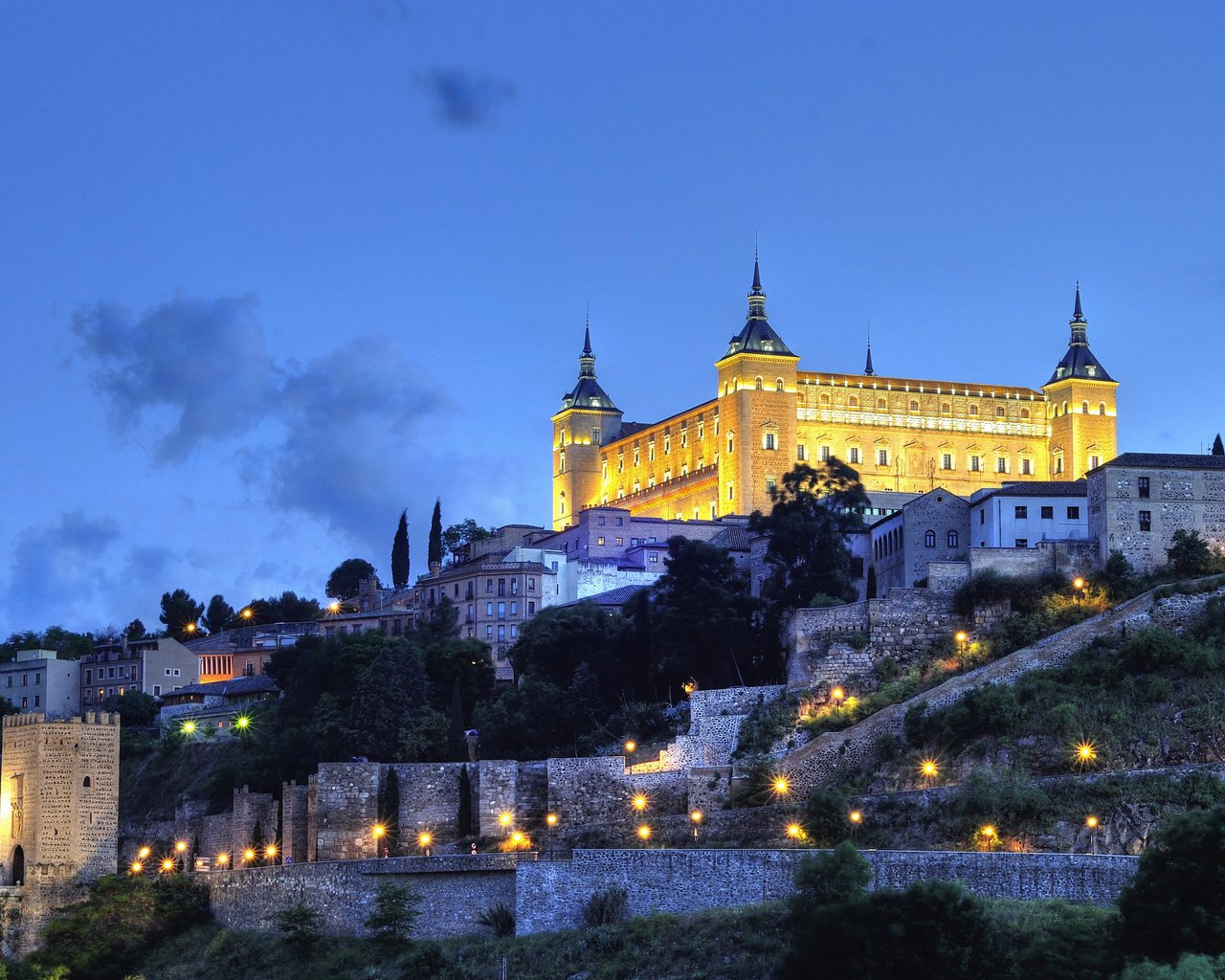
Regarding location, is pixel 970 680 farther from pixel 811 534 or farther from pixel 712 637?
pixel 811 534

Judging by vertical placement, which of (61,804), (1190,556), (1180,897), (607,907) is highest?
(1190,556)

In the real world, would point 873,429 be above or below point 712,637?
above

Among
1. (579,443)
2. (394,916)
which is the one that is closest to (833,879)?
(394,916)

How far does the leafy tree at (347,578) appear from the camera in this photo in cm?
13238

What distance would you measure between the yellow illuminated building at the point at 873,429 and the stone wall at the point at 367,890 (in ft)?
178

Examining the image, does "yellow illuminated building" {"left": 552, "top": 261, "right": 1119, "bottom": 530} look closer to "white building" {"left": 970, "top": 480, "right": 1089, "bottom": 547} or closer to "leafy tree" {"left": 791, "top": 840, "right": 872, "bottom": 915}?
"white building" {"left": 970, "top": 480, "right": 1089, "bottom": 547}

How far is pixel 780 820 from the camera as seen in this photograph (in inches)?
2319

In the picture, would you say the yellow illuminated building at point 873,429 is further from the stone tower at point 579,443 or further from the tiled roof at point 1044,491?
the tiled roof at point 1044,491

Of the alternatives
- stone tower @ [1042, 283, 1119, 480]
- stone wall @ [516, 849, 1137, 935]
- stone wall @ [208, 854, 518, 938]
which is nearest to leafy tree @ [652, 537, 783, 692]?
stone wall @ [208, 854, 518, 938]

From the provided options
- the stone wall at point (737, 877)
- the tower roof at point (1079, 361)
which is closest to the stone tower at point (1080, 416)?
the tower roof at point (1079, 361)

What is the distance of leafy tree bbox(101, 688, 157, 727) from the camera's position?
338 feet

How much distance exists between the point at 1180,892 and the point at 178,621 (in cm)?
9575

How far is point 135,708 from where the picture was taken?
10338 centimetres

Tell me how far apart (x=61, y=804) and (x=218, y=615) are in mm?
64408
